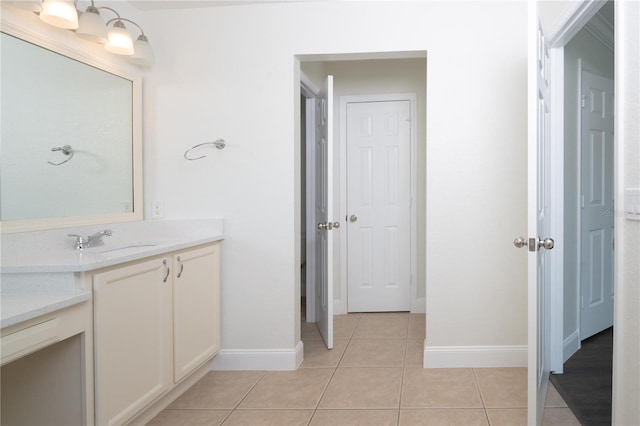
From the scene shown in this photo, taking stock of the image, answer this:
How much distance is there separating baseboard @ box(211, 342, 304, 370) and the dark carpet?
160 centimetres

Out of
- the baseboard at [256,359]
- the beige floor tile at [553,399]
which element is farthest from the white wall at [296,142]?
the beige floor tile at [553,399]

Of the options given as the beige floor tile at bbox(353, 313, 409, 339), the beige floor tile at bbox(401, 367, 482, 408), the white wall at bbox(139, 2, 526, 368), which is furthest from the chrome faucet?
the beige floor tile at bbox(353, 313, 409, 339)

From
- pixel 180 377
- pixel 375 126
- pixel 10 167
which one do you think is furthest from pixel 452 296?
pixel 10 167

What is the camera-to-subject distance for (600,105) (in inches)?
151

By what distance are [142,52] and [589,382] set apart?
3.24 meters

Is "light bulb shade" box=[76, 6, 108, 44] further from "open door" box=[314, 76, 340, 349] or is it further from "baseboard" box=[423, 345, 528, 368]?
"baseboard" box=[423, 345, 528, 368]

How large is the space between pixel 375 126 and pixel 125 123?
238cm

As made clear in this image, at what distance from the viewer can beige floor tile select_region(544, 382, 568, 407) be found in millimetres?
2664

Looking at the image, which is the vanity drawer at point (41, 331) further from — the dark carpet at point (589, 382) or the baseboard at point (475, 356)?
the dark carpet at point (589, 382)

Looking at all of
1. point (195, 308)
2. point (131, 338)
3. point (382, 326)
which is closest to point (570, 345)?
point (382, 326)

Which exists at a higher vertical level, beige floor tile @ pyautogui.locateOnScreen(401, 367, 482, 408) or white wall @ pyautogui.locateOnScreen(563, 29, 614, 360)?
white wall @ pyautogui.locateOnScreen(563, 29, 614, 360)

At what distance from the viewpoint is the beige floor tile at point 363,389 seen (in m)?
2.75

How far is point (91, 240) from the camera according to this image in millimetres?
2625

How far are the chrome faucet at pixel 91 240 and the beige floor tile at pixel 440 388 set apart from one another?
5.95 ft
